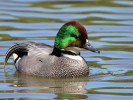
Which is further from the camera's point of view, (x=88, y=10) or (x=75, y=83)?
(x=88, y=10)

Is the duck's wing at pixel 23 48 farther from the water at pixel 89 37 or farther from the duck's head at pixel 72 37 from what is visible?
the duck's head at pixel 72 37

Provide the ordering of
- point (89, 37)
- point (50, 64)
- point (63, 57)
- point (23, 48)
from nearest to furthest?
point (50, 64) → point (63, 57) → point (23, 48) → point (89, 37)

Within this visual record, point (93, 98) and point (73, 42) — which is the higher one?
→ point (73, 42)

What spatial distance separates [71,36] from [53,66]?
28.3 inches

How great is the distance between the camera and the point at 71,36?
36.1 ft

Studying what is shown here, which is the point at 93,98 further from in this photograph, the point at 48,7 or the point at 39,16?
the point at 48,7

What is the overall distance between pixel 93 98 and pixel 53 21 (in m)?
7.36

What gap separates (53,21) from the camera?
16.4 meters

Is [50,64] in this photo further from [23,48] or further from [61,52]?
[23,48]

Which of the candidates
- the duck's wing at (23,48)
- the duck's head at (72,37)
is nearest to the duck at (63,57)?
the duck's head at (72,37)

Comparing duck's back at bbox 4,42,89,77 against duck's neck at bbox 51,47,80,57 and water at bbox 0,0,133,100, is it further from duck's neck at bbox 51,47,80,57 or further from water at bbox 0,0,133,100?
water at bbox 0,0,133,100

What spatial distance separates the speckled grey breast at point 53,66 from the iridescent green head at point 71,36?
313 mm

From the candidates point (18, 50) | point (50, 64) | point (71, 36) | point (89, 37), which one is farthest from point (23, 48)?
point (89, 37)

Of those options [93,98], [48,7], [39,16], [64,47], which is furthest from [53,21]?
[93,98]
